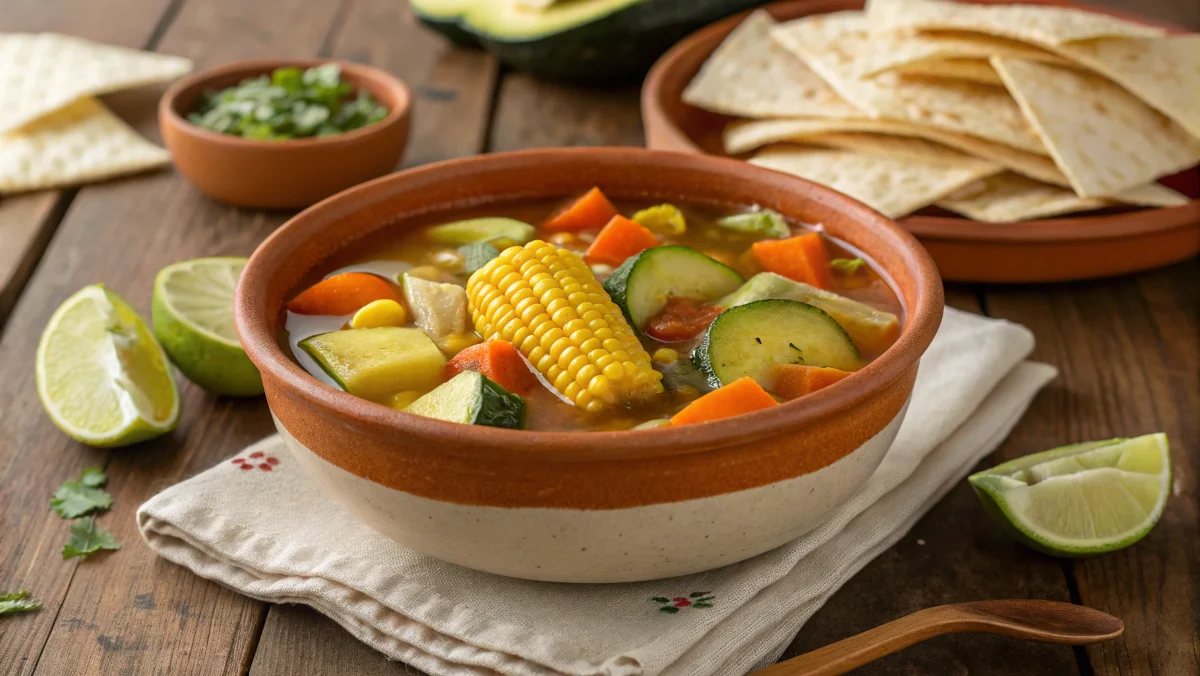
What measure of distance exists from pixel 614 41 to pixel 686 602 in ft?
9.62

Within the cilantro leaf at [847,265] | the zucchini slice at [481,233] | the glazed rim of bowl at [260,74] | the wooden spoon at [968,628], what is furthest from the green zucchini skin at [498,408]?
the glazed rim of bowl at [260,74]

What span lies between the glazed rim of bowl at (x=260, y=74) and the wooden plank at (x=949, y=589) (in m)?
2.17

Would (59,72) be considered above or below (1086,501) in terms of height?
below

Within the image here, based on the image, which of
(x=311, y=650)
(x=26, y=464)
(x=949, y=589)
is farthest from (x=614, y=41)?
(x=311, y=650)

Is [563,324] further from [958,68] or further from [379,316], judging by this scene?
[958,68]

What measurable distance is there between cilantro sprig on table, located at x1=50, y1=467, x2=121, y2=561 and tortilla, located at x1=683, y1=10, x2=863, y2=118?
7.19ft

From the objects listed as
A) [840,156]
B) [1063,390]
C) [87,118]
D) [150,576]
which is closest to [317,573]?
[150,576]

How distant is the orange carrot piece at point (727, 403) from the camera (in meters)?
1.99

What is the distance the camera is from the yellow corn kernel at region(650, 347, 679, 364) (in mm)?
2266

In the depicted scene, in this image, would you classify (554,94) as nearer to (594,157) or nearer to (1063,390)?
(594,157)

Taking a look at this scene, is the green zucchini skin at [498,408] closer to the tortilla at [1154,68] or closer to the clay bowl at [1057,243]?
the clay bowl at [1057,243]

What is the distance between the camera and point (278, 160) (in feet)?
12.1

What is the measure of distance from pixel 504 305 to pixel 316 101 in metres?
1.96

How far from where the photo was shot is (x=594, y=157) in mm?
2877
